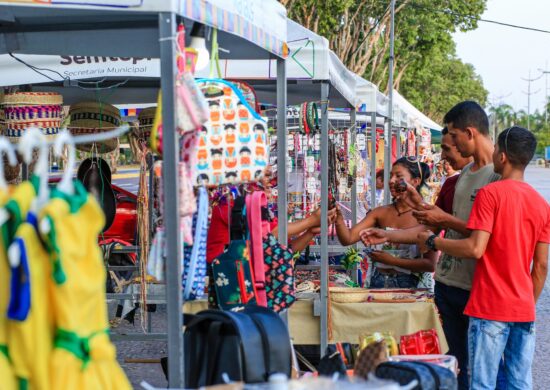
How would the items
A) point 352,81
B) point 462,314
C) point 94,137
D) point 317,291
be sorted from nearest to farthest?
point 94,137
point 462,314
point 317,291
point 352,81

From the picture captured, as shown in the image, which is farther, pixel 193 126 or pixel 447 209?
pixel 447 209

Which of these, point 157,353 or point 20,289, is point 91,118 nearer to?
point 157,353

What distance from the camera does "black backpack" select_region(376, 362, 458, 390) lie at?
2807mm

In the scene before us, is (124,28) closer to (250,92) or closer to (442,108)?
(250,92)

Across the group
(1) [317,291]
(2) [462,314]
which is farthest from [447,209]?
(1) [317,291]

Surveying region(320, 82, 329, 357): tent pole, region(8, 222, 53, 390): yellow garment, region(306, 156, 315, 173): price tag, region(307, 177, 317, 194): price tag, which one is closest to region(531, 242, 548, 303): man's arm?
region(320, 82, 329, 357): tent pole

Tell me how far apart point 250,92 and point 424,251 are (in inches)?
85.7

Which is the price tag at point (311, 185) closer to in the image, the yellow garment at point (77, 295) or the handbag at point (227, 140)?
the handbag at point (227, 140)

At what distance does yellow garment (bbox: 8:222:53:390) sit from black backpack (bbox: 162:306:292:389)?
0.77m

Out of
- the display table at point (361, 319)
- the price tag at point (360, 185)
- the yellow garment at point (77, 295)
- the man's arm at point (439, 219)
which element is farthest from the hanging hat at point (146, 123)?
the yellow garment at point (77, 295)

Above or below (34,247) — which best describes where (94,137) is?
above

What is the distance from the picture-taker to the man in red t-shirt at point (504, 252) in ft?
13.4

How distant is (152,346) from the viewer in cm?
786

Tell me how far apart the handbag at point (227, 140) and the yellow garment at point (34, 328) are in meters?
1.04
